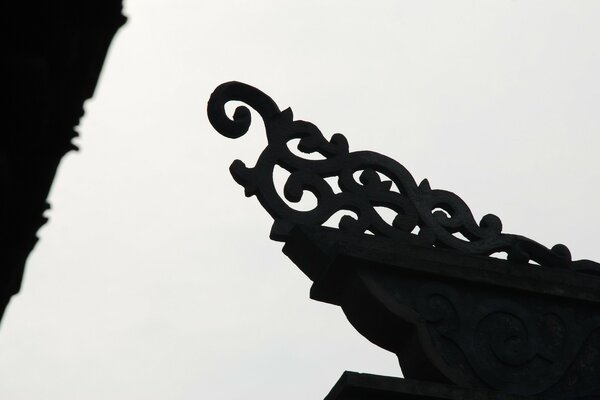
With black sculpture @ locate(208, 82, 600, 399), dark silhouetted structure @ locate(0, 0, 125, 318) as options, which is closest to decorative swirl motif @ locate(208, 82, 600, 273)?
black sculpture @ locate(208, 82, 600, 399)

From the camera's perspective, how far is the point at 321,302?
8211mm

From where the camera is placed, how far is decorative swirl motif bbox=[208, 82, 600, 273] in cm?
822

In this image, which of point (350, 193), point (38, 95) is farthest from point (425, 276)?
point (38, 95)

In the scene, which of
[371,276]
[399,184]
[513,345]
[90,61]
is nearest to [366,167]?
[399,184]

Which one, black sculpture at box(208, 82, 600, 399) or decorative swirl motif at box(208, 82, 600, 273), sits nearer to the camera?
black sculpture at box(208, 82, 600, 399)

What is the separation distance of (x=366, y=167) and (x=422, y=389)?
162 centimetres

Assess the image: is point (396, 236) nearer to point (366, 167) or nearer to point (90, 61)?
point (366, 167)

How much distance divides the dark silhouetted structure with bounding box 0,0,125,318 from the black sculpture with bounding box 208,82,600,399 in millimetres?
2615

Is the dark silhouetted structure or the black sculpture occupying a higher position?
the black sculpture

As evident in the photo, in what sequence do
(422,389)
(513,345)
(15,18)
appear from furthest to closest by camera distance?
(513,345) < (422,389) < (15,18)

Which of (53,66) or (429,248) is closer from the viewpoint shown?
(53,66)

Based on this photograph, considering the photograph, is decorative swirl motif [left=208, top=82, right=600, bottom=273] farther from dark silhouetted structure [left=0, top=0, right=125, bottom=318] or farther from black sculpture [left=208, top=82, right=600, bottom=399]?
dark silhouetted structure [left=0, top=0, right=125, bottom=318]

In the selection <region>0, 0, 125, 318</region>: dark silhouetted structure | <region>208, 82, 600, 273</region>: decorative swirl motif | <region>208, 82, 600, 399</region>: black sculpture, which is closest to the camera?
<region>0, 0, 125, 318</region>: dark silhouetted structure

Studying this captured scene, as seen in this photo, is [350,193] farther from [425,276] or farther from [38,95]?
[38,95]
